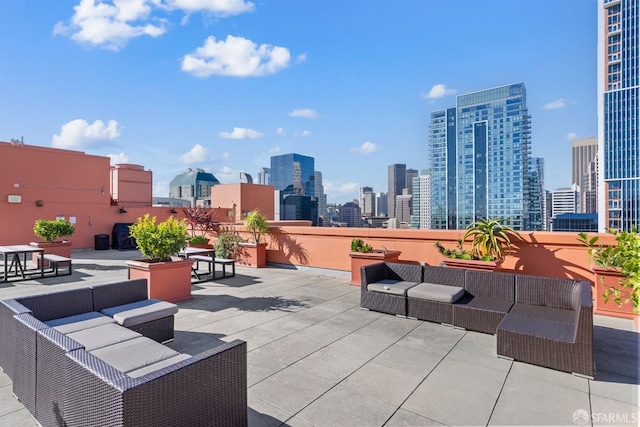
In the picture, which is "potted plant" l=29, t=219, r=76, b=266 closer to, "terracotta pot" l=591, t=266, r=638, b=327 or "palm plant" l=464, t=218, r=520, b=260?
"palm plant" l=464, t=218, r=520, b=260

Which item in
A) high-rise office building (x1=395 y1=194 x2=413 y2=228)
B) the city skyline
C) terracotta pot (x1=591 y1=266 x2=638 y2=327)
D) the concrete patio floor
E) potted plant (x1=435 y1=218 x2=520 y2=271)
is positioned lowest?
the concrete patio floor

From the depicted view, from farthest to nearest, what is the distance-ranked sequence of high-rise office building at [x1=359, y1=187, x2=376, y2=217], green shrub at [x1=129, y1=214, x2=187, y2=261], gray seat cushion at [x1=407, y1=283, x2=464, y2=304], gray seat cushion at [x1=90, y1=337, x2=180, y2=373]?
high-rise office building at [x1=359, y1=187, x2=376, y2=217] < green shrub at [x1=129, y1=214, x2=187, y2=261] < gray seat cushion at [x1=407, y1=283, x2=464, y2=304] < gray seat cushion at [x1=90, y1=337, x2=180, y2=373]

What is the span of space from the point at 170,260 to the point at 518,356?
5413 mm

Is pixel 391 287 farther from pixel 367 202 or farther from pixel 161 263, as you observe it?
pixel 367 202

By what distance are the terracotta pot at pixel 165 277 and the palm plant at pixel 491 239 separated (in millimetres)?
5346

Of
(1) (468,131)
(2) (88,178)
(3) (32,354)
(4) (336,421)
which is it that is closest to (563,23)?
(4) (336,421)

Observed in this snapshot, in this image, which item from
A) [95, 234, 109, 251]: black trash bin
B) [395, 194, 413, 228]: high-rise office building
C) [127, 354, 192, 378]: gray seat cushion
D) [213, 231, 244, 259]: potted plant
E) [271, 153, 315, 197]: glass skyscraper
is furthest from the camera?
[271, 153, 315, 197]: glass skyscraper

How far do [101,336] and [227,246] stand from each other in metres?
6.88

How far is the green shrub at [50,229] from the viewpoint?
363 inches

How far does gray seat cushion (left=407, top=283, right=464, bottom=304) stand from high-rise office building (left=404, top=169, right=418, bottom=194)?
88.5m

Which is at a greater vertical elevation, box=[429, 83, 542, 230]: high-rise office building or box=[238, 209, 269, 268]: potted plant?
box=[429, 83, 542, 230]: high-rise office building

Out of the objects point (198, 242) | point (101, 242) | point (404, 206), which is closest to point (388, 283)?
point (198, 242)

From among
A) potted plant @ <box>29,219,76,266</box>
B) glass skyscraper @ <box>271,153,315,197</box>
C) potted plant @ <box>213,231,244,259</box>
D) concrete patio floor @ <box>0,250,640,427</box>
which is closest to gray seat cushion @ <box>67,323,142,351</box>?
concrete patio floor @ <box>0,250,640,427</box>

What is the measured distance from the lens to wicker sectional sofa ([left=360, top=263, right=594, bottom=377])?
309 cm
